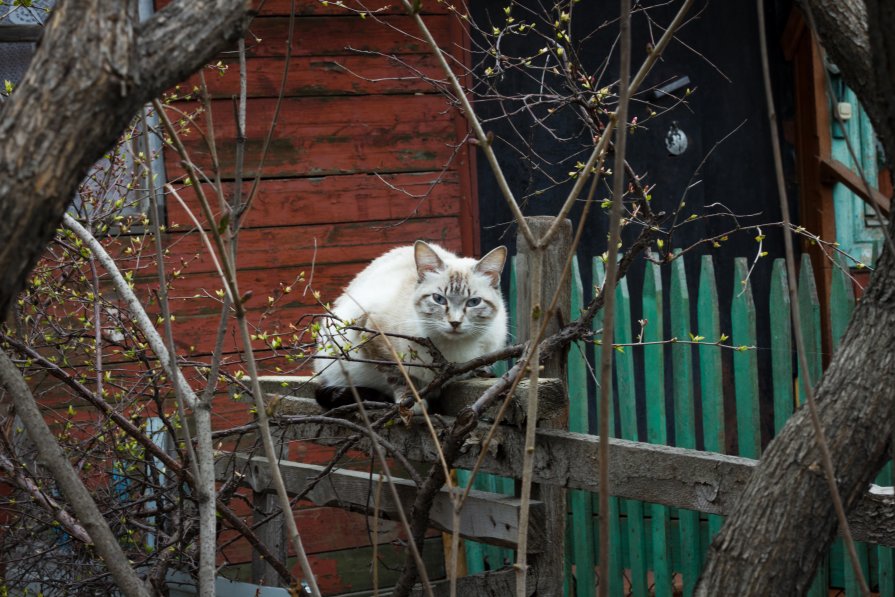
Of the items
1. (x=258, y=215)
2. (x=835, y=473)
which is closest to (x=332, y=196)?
(x=258, y=215)

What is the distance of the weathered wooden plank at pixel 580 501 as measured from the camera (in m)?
3.88

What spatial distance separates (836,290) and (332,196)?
271cm

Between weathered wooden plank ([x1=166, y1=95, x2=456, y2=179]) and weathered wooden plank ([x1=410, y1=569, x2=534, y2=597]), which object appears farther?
weathered wooden plank ([x1=166, y1=95, x2=456, y2=179])

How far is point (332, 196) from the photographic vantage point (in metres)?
5.10

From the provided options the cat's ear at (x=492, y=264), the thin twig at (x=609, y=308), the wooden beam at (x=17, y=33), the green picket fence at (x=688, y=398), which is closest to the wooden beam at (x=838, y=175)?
the green picket fence at (x=688, y=398)

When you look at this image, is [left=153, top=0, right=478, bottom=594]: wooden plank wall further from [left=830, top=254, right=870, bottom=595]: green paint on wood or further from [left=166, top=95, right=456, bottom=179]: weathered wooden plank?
[left=830, top=254, right=870, bottom=595]: green paint on wood

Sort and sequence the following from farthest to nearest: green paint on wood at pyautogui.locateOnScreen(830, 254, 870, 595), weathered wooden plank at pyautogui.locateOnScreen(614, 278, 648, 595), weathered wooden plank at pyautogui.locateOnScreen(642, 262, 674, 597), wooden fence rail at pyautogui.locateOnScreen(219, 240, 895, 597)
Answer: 1. weathered wooden plank at pyautogui.locateOnScreen(614, 278, 648, 595)
2. weathered wooden plank at pyautogui.locateOnScreen(642, 262, 674, 597)
3. green paint on wood at pyautogui.locateOnScreen(830, 254, 870, 595)
4. wooden fence rail at pyautogui.locateOnScreen(219, 240, 895, 597)

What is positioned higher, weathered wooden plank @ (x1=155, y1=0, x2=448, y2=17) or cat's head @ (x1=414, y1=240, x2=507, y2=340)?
weathered wooden plank @ (x1=155, y1=0, x2=448, y2=17)

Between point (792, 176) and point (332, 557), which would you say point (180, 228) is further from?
point (792, 176)

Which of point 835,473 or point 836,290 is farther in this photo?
point 836,290

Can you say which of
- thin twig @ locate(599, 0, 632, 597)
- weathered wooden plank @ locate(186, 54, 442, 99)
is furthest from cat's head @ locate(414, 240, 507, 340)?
thin twig @ locate(599, 0, 632, 597)

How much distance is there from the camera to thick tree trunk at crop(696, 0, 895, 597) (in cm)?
134

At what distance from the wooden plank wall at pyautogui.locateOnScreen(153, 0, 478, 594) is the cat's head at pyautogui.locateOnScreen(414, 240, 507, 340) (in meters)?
1.35

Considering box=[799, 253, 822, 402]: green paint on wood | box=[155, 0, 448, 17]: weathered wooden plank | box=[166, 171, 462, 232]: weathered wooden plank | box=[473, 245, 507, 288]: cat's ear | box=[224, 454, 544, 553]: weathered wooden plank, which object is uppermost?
box=[155, 0, 448, 17]: weathered wooden plank
